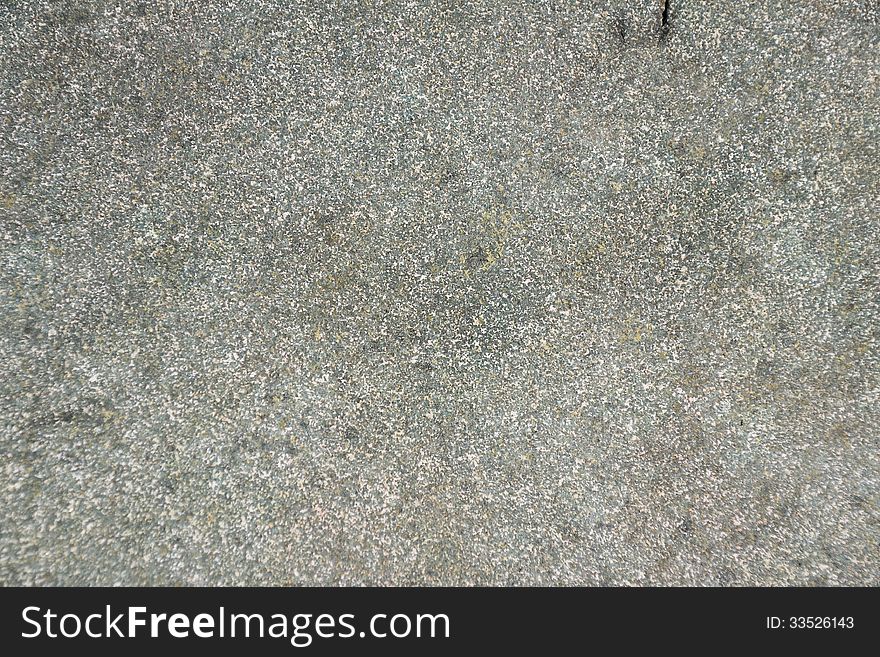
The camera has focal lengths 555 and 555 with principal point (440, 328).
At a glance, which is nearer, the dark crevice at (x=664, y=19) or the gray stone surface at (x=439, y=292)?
the gray stone surface at (x=439, y=292)

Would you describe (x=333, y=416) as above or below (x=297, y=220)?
below

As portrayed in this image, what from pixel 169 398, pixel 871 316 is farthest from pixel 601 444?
pixel 169 398

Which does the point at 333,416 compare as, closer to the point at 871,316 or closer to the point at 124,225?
the point at 124,225

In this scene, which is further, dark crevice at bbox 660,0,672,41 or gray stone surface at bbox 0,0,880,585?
dark crevice at bbox 660,0,672,41

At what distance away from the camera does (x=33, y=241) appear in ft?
6.66

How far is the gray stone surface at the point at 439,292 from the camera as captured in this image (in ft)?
6.41

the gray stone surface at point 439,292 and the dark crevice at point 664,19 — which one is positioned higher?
the dark crevice at point 664,19

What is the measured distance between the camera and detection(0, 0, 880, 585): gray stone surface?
195cm

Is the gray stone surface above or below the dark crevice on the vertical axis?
below

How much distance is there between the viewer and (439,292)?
204 cm

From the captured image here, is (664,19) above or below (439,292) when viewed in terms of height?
above
